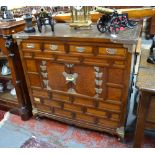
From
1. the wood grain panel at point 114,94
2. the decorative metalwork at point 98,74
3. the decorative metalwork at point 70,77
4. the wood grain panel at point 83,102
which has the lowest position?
the wood grain panel at point 83,102

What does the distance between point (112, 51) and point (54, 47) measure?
48cm

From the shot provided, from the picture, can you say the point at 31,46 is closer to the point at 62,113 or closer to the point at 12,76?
the point at 12,76

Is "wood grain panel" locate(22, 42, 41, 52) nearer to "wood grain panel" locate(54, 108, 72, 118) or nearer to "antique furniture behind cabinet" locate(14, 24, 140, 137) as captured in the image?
"antique furniture behind cabinet" locate(14, 24, 140, 137)

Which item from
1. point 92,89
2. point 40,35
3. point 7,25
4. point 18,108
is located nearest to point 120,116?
point 92,89

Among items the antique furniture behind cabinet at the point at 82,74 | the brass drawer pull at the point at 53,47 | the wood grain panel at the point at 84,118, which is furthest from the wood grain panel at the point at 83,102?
the brass drawer pull at the point at 53,47

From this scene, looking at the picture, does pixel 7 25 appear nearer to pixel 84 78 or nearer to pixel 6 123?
pixel 84 78

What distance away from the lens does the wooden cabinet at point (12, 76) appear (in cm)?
169

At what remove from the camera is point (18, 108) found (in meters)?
2.10

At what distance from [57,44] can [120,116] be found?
0.81 m

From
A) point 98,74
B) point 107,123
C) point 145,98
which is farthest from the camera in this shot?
point 107,123

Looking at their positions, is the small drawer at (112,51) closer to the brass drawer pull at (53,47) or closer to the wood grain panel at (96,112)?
the brass drawer pull at (53,47)

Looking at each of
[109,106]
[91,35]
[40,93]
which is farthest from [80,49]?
[40,93]

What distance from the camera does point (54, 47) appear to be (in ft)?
4.97

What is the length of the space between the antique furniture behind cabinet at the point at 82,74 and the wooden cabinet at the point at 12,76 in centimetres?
13
